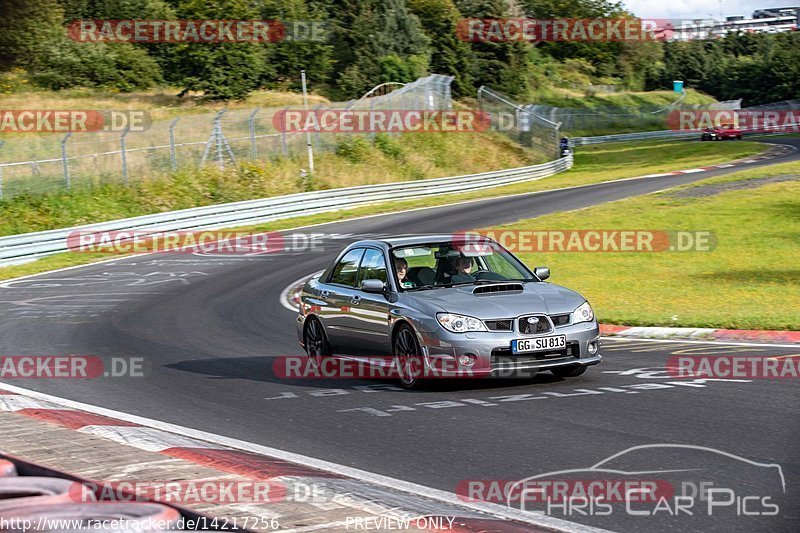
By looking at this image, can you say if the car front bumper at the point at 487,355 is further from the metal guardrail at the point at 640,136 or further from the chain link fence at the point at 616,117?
the metal guardrail at the point at 640,136

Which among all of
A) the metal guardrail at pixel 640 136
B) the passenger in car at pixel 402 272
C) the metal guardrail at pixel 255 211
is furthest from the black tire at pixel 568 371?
the metal guardrail at pixel 640 136

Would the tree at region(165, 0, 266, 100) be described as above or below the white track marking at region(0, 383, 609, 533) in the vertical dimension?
above

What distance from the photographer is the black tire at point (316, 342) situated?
12227mm

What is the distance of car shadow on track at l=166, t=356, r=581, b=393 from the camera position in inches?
416

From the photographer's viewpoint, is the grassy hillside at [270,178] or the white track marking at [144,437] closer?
the white track marking at [144,437]

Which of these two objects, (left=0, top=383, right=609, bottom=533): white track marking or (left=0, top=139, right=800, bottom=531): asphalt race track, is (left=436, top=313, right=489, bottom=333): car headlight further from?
(left=0, top=383, right=609, bottom=533): white track marking

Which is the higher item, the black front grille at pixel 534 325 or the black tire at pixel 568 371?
the black front grille at pixel 534 325

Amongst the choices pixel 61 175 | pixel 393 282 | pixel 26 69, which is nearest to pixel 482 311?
pixel 393 282

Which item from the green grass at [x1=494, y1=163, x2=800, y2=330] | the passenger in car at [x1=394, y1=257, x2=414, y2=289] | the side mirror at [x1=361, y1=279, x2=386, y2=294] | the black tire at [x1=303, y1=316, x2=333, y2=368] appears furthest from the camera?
the green grass at [x1=494, y1=163, x2=800, y2=330]

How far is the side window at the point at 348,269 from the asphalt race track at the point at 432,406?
1.33 metres

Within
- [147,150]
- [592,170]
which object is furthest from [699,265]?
[592,170]

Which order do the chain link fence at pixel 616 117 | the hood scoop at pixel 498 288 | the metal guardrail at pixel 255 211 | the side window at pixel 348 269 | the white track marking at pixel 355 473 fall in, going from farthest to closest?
the chain link fence at pixel 616 117
the metal guardrail at pixel 255 211
the side window at pixel 348 269
the hood scoop at pixel 498 288
the white track marking at pixel 355 473

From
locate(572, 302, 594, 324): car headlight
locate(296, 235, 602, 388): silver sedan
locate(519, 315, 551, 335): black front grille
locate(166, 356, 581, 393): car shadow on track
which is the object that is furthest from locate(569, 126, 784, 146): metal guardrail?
locate(519, 315, 551, 335): black front grille

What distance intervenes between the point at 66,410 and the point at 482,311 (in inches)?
155
